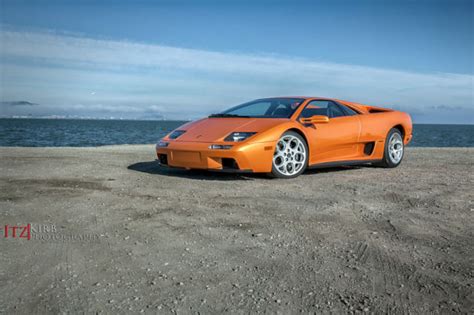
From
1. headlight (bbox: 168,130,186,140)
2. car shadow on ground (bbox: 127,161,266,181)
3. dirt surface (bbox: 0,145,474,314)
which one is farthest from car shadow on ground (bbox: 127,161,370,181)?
dirt surface (bbox: 0,145,474,314)

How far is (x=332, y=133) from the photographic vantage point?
7.10 m

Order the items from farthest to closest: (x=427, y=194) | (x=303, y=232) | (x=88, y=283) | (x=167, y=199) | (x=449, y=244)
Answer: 1. (x=427, y=194)
2. (x=167, y=199)
3. (x=303, y=232)
4. (x=449, y=244)
5. (x=88, y=283)

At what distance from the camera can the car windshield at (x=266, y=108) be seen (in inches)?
279

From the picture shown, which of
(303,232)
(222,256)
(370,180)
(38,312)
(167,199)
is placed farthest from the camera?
(370,180)

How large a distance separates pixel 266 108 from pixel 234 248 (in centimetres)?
445

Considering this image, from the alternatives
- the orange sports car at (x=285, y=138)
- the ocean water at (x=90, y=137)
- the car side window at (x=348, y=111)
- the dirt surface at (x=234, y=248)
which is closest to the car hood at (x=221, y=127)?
the orange sports car at (x=285, y=138)

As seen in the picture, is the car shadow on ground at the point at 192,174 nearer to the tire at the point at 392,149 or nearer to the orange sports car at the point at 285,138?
the orange sports car at the point at 285,138

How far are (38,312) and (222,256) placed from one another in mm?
1176

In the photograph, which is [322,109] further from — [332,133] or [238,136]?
[238,136]

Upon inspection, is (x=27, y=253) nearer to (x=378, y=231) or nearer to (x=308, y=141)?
(x=378, y=231)

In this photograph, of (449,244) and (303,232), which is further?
(303,232)

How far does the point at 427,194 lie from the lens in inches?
215

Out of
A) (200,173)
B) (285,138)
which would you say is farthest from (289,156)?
(200,173)

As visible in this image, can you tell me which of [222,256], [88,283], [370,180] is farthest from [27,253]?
[370,180]
